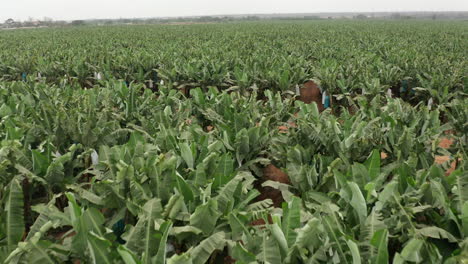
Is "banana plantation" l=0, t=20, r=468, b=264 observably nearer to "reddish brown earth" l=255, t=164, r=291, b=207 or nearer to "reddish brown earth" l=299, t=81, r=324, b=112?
"reddish brown earth" l=255, t=164, r=291, b=207

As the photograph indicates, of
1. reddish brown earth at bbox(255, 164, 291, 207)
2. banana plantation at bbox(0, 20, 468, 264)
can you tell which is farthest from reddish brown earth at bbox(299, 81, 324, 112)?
reddish brown earth at bbox(255, 164, 291, 207)

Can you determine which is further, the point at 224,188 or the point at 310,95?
the point at 310,95

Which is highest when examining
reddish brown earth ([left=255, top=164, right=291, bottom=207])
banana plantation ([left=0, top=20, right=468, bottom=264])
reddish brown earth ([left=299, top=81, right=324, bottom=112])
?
banana plantation ([left=0, top=20, right=468, bottom=264])

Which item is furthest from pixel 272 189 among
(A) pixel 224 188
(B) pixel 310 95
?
(B) pixel 310 95

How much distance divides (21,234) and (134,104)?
125 inches

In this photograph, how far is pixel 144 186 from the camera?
310 cm

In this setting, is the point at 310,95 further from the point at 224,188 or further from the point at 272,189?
the point at 224,188

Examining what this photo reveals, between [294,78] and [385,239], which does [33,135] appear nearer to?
[385,239]

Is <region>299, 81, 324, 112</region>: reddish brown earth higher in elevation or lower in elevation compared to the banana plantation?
lower

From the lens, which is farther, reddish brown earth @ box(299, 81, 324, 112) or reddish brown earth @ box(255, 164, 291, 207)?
reddish brown earth @ box(299, 81, 324, 112)

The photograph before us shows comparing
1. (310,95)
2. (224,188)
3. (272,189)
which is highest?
(224,188)

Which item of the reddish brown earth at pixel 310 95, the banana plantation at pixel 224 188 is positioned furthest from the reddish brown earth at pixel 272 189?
the reddish brown earth at pixel 310 95

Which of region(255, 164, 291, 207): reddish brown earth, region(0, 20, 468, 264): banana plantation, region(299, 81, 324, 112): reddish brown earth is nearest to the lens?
region(0, 20, 468, 264): banana plantation

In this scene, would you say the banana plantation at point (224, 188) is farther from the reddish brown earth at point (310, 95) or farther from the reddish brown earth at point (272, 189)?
the reddish brown earth at point (310, 95)
